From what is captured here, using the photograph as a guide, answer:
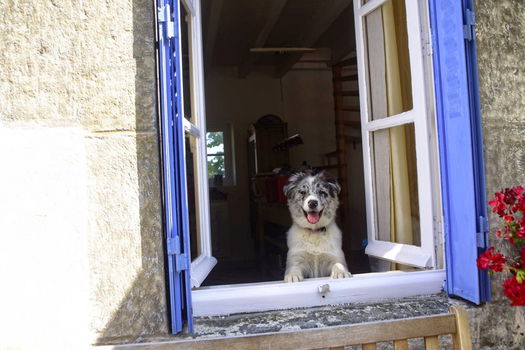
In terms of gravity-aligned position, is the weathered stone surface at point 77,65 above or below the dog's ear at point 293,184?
above

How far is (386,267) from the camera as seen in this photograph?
350 cm

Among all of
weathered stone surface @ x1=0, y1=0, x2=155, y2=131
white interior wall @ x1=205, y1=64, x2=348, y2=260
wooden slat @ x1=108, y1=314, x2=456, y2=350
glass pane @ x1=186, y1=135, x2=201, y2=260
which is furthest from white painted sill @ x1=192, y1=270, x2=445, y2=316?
white interior wall @ x1=205, y1=64, x2=348, y2=260

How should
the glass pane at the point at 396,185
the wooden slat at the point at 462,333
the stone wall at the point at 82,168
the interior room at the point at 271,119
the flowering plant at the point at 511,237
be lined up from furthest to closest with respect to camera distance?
the interior room at the point at 271,119
the glass pane at the point at 396,185
the stone wall at the point at 82,168
the flowering plant at the point at 511,237
the wooden slat at the point at 462,333

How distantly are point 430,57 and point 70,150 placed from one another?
2.08 m

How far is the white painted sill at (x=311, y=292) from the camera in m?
2.77

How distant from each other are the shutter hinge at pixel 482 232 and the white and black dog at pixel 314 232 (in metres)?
1.08

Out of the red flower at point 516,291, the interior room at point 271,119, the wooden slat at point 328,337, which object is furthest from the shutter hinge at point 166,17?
the interior room at point 271,119

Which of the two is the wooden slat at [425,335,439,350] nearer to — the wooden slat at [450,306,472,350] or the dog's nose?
the wooden slat at [450,306,472,350]

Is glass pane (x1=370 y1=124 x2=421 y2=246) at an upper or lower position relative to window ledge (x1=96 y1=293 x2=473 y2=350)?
upper

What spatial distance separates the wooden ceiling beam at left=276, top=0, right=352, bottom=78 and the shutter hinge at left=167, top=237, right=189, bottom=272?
4.46m

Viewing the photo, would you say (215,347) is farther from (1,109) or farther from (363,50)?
(363,50)

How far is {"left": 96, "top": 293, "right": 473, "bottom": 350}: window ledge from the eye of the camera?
8.49ft

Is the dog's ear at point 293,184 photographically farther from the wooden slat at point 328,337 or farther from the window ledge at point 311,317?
the wooden slat at point 328,337

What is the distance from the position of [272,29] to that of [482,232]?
524cm
